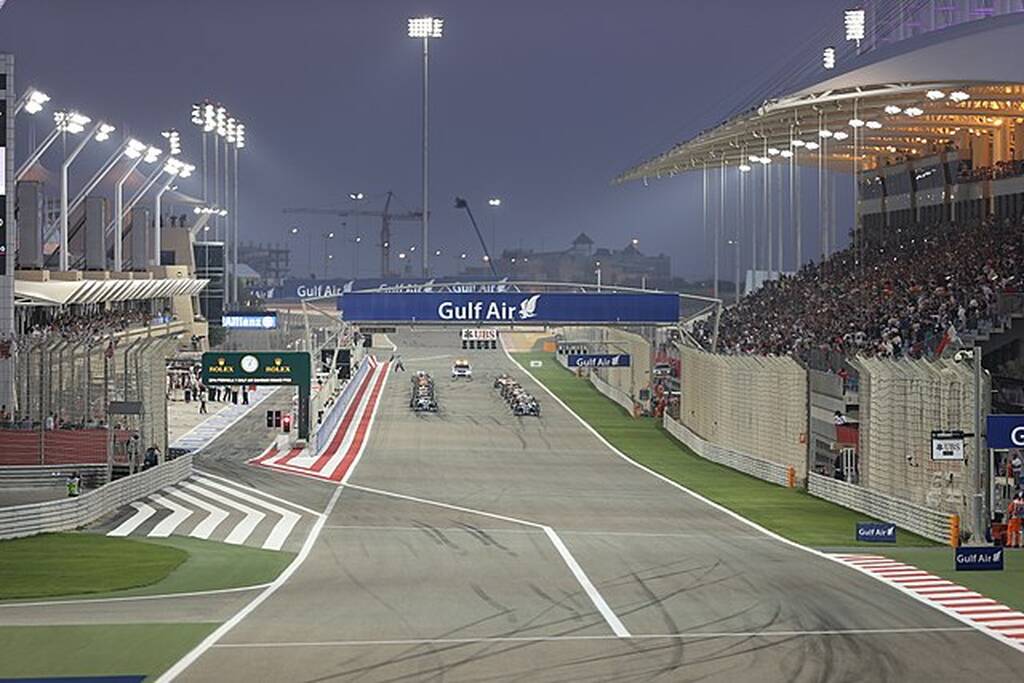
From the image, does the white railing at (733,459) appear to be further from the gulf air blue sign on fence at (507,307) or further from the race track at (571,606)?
the gulf air blue sign on fence at (507,307)

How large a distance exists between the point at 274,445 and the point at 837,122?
23.6 metres

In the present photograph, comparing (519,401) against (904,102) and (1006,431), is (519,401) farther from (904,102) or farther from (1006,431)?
(1006,431)

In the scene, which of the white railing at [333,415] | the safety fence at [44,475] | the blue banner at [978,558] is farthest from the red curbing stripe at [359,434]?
the blue banner at [978,558]

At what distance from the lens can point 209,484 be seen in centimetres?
4794

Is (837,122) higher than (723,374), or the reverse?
(837,122)

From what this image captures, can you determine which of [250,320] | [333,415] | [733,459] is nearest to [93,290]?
[333,415]

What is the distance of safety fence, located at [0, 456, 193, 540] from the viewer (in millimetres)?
33469

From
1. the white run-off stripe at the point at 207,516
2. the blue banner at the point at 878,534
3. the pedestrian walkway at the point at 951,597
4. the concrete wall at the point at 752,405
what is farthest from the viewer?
the concrete wall at the point at 752,405

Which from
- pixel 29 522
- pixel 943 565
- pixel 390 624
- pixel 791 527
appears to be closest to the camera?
pixel 390 624

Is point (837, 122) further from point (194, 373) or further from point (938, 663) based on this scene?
point (938, 663)

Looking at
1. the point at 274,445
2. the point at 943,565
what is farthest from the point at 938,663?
the point at 274,445

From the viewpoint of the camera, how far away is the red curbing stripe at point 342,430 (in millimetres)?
55328

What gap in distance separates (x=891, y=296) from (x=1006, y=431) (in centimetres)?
2928

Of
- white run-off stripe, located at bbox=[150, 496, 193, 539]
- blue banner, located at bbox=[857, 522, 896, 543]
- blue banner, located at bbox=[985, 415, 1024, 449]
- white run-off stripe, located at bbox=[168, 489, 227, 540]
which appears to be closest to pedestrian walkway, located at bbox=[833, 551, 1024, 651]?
blue banner, located at bbox=[857, 522, 896, 543]
